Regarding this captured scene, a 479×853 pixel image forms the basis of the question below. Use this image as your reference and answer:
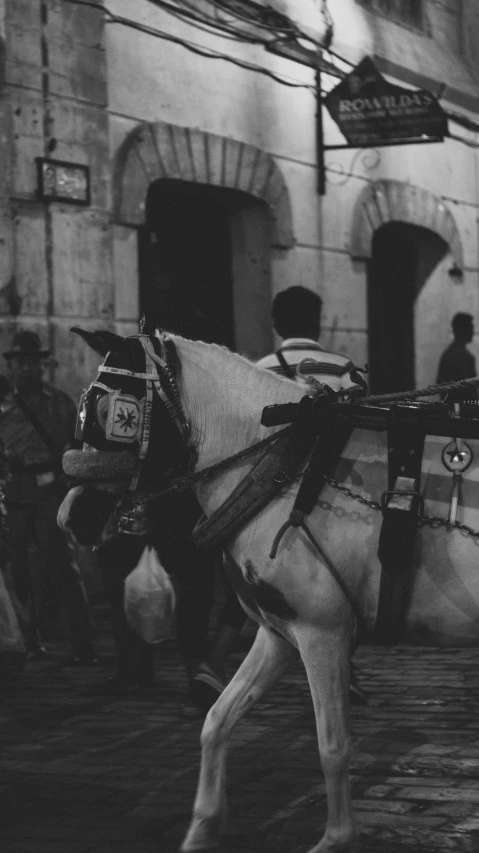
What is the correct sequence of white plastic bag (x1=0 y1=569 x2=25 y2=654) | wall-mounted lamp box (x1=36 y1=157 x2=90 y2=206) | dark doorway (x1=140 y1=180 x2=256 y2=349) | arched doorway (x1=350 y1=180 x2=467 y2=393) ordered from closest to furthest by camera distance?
white plastic bag (x1=0 y1=569 x2=25 y2=654) → wall-mounted lamp box (x1=36 y1=157 x2=90 y2=206) → dark doorway (x1=140 y1=180 x2=256 y2=349) → arched doorway (x1=350 y1=180 x2=467 y2=393)

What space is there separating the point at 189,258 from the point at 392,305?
356cm

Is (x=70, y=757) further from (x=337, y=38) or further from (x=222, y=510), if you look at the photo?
(x=337, y=38)

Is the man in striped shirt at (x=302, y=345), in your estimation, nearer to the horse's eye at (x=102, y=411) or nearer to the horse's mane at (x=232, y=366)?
the horse's mane at (x=232, y=366)

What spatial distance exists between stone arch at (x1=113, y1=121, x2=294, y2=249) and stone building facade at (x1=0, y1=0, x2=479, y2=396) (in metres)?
0.02

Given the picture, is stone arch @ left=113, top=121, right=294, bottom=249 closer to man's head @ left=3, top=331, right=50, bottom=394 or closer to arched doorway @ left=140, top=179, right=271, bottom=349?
arched doorway @ left=140, top=179, right=271, bottom=349

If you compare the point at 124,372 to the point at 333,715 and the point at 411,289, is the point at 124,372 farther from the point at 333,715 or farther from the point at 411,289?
the point at 411,289

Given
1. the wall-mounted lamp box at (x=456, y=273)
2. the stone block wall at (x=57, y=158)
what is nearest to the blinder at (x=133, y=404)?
the stone block wall at (x=57, y=158)

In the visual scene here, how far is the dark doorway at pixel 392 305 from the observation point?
523 inches

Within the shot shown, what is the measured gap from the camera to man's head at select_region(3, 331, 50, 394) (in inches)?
298

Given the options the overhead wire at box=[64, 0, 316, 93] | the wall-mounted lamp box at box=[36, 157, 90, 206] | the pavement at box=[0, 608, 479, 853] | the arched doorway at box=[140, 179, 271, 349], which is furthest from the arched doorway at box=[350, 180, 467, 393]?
the pavement at box=[0, 608, 479, 853]

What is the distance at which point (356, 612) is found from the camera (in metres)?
3.70

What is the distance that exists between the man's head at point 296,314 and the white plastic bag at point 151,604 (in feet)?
4.46

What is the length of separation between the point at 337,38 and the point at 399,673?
25.1 feet

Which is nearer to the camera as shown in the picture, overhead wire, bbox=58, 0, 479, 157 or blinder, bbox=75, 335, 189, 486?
blinder, bbox=75, 335, 189, 486
